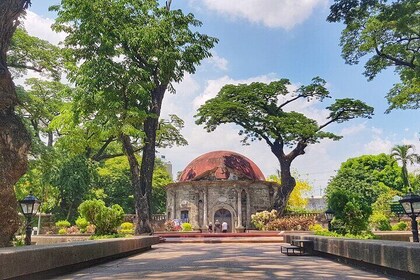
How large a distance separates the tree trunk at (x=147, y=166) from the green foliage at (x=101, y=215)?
4726mm

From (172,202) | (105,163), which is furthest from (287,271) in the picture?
(105,163)

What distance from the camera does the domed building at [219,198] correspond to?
34625 millimetres

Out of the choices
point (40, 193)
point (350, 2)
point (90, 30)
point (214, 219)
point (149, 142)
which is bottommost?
point (214, 219)

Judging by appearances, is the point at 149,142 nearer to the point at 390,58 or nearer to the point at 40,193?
the point at 390,58

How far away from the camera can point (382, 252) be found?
7.12m

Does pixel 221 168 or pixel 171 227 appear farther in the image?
pixel 221 168

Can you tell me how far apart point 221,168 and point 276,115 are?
727 cm

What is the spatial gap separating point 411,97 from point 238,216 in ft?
57.2

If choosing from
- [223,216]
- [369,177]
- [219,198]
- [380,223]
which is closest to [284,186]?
[219,198]

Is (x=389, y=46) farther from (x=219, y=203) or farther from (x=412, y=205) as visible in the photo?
(x=219, y=203)

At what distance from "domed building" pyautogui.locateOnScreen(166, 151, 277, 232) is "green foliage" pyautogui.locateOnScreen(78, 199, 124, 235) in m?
19.8

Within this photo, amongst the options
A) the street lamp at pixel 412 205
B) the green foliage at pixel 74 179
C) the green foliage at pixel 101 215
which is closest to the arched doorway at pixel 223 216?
the green foliage at pixel 74 179

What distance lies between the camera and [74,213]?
116ft

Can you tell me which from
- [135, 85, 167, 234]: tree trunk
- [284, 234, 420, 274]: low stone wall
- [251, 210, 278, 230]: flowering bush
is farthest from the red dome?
[284, 234, 420, 274]: low stone wall
